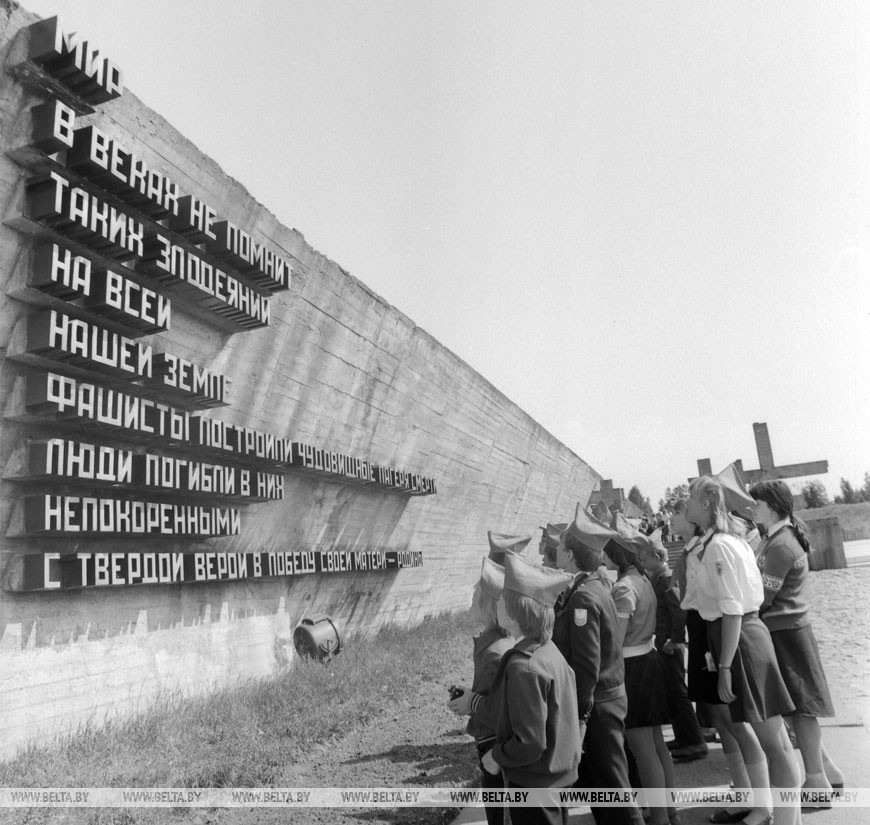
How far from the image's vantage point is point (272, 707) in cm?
644

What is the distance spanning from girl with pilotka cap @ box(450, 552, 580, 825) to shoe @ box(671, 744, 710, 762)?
2.69 m

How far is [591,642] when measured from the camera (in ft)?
11.9

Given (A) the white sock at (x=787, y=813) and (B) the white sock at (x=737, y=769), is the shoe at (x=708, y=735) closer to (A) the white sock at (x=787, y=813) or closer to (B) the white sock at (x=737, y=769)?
(B) the white sock at (x=737, y=769)

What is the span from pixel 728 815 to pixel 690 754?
1.45 m

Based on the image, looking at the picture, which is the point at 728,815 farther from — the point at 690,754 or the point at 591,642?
the point at 690,754

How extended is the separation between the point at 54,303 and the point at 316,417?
13.2 feet

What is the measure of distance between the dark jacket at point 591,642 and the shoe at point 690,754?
2.04 meters

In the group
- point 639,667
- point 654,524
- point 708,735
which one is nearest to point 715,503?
point 639,667

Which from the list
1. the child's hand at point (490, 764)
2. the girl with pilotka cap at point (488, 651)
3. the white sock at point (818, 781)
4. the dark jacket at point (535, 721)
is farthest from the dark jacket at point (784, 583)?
the child's hand at point (490, 764)

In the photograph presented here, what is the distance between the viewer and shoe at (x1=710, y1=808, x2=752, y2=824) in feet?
12.8

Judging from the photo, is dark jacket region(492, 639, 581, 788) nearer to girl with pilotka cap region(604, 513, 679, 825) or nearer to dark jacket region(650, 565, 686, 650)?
girl with pilotka cap region(604, 513, 679, 825)

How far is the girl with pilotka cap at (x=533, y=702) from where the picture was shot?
281 centimetres

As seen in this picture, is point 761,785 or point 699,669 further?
point 699,669

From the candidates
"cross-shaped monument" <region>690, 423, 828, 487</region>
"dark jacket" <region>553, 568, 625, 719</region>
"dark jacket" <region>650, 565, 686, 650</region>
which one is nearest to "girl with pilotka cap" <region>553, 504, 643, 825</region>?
"dark jacket" <region>553, 568, 625, 719</region>
